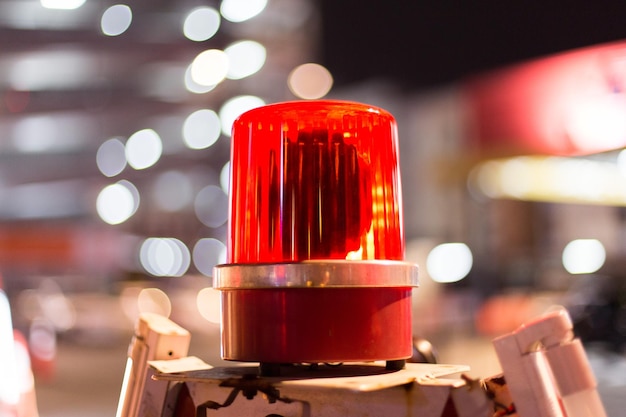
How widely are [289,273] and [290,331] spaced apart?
3.7 inches

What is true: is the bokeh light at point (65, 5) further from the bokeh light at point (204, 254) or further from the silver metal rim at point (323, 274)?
the silver metal rim at point (323, 274)

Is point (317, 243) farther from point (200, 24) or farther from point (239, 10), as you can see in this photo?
point (239, 10)

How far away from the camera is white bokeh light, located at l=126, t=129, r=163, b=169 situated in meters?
56.6

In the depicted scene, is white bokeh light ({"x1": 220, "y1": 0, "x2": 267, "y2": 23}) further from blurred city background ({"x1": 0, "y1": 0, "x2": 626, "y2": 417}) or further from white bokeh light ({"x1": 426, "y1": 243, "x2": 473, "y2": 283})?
white bokeh light ({"x1": 426, "y1": 243, "x2": 473, "y2": 283})

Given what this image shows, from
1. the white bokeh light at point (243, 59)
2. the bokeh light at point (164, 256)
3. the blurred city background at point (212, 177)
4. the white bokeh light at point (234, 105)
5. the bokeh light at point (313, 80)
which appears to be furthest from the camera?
the white bokeh light at point (243, 59)

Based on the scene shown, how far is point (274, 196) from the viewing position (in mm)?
1399

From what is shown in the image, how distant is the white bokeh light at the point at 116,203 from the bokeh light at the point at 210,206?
16.8 ft

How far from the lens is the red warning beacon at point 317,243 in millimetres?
1334

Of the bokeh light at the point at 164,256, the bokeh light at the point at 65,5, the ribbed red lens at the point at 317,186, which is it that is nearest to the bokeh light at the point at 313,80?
the bokeh light at the point at 65,5

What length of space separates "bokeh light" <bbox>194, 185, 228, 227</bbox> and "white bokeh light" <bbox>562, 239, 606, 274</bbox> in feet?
131

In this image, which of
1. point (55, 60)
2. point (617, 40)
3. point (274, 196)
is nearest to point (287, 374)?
point (274, 196)

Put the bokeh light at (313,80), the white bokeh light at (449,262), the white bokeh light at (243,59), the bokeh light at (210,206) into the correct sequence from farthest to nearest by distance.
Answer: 1. the white bokeh light at (243,59)
2. the bokeh light at (210,206)
3. the bokeh light at (313,80)
4. the white bokeh light at (449,262)

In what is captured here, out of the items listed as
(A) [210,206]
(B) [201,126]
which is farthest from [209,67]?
(A) [210,206]

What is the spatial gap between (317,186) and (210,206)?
59.0m
